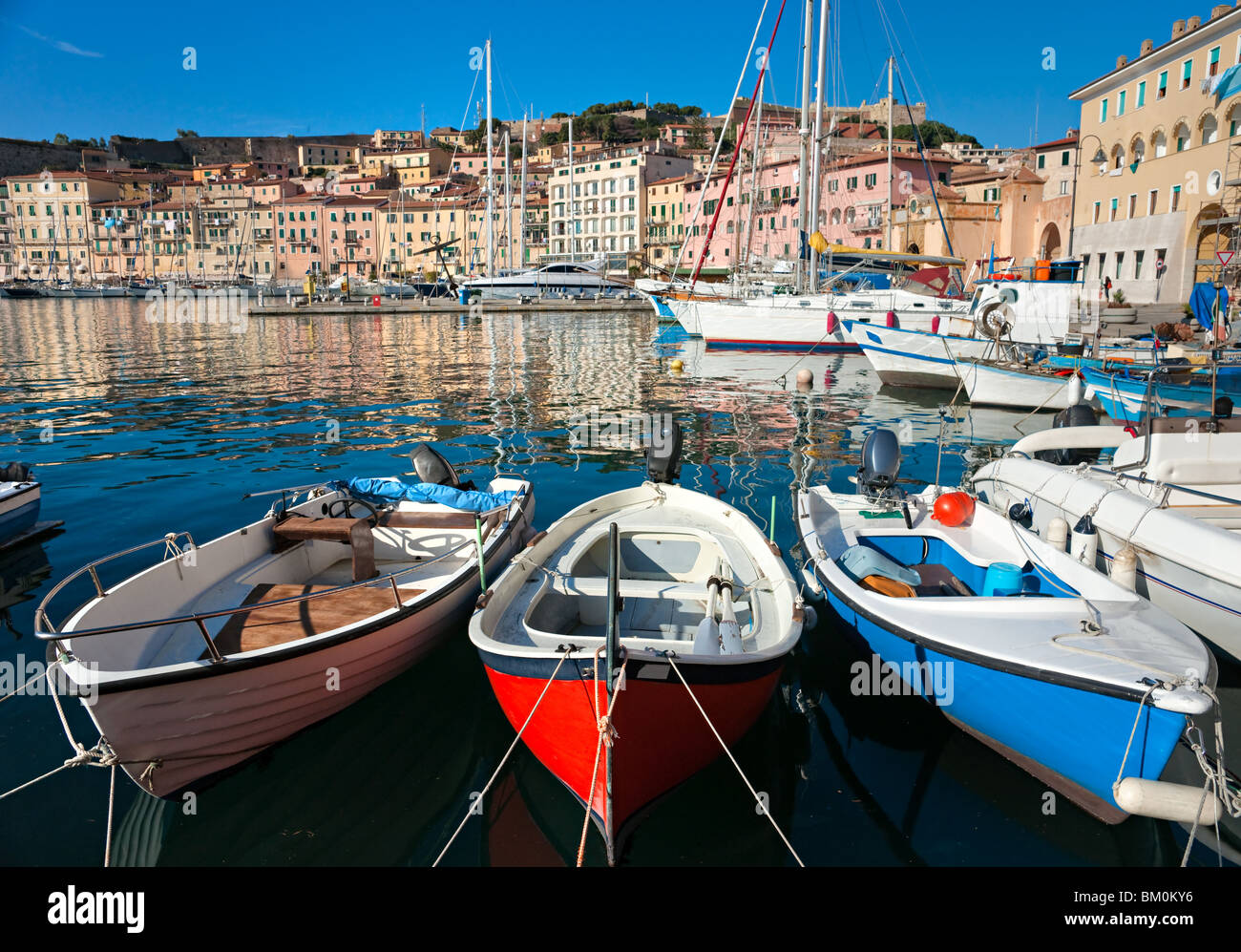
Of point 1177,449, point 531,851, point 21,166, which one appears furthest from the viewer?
point 21,166

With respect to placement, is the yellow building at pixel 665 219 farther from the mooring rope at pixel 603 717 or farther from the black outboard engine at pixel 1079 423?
the mooring rope at pixel 603 717

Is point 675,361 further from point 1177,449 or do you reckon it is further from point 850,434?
point 1177,449

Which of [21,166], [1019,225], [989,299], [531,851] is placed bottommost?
[531,851]

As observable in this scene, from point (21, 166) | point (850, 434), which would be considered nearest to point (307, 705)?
point (850, 434)

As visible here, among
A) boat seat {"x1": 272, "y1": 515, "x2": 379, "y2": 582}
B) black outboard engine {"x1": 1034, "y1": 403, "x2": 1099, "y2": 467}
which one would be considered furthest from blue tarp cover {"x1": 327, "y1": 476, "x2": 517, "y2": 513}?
black outboard engine {"x1": 1034, "y1": 403, "x2": 1099, "y2": 467}

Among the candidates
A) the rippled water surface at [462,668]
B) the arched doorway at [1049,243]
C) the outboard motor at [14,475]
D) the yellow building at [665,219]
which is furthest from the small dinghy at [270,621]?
the yellow building at [665,219]

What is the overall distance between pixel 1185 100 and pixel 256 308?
57782 mm

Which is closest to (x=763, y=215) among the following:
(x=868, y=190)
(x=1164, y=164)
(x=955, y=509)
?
(x=868, y=190)

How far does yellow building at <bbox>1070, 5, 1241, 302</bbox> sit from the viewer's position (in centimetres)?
3203

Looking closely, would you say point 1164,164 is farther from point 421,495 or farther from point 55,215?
point 55,215

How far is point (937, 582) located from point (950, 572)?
34 cm

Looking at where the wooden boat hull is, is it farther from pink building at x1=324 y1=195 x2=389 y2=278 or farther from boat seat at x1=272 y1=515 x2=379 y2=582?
pink building at x1=324 y1=195 x2=389 y2=278

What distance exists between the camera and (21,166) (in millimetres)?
133750

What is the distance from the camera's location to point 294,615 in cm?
627
